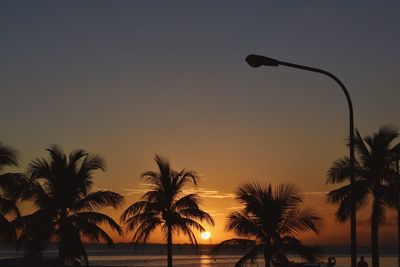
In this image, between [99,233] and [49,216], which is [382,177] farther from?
[49,216]

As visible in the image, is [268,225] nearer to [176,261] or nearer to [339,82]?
[339,82]

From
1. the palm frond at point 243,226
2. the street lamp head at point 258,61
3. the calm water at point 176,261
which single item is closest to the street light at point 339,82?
the street lamp head at point 258,61

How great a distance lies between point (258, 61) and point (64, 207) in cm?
1657

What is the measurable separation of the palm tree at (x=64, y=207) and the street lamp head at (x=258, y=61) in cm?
1515

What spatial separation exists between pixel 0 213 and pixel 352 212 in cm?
1570

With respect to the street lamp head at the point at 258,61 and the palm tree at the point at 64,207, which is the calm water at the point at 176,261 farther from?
the street lamp head at the point at 258,61

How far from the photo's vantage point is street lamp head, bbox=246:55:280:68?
16703 millimetres

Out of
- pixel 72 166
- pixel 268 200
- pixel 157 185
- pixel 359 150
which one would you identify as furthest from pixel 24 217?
pixel 359 150

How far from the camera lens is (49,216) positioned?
30.2 m

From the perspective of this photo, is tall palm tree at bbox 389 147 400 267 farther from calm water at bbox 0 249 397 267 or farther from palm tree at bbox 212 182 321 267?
calm water at bbox 0 249 397 267

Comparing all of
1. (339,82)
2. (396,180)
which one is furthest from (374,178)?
(339,82)

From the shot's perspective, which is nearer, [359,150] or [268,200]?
[268,200]

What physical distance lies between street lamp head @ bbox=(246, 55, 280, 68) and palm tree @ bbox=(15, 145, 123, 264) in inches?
596

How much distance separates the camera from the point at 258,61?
1677cm
